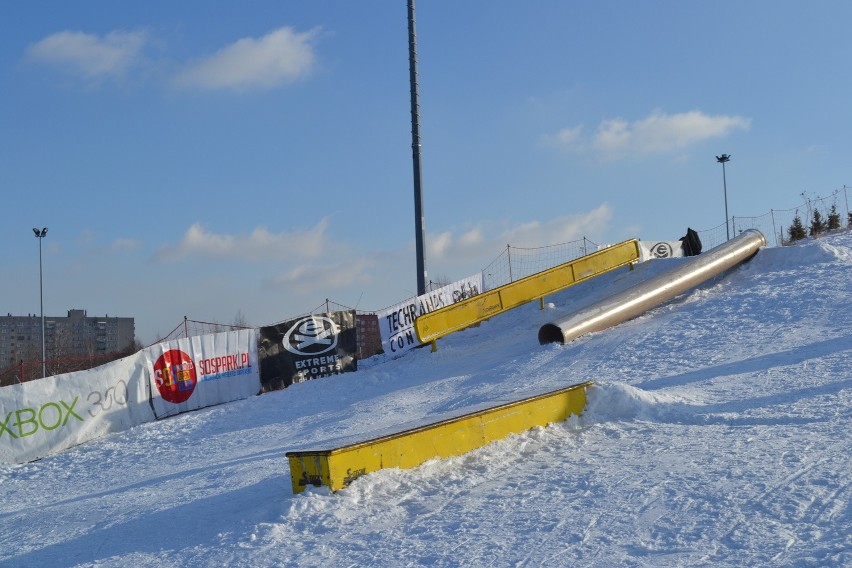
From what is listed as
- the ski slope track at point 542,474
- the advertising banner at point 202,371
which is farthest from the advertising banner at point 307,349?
the ski slope track at point 542,474

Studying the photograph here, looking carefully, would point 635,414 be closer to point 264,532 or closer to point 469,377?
point 264,532

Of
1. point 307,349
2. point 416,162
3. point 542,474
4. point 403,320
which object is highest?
point 416,162

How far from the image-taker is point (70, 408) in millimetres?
14945

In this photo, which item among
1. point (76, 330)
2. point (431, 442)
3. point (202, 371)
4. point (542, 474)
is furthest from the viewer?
point (76, 330)

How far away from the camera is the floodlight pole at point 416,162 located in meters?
19.7

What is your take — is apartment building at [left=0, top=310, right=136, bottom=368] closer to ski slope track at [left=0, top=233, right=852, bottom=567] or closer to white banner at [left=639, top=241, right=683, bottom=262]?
white banner at [left=639, top=241, right=683, bottom=262]

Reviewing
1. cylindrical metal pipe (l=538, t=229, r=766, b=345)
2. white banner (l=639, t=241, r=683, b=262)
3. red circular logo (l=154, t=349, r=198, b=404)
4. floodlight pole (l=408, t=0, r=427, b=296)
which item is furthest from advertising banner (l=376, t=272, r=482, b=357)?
white banner (l=639, t=241, r=683, b=262)

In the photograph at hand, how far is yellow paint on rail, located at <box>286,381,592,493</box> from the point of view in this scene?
23.5 ft

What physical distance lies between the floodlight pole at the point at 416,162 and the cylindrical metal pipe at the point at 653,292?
4.92 metres

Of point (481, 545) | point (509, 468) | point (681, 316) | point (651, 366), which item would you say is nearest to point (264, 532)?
point (481, 545)

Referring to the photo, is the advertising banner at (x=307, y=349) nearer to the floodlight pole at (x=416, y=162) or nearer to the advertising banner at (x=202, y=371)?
the advertising banner at (x=202, y=371)

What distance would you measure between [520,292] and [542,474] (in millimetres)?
11462

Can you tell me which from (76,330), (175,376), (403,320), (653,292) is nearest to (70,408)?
(175,376)

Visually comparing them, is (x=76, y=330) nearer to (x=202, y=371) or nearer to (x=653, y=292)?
(x=202, y=371)
